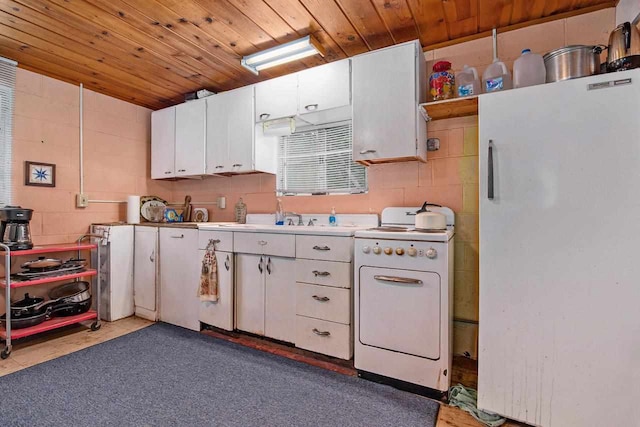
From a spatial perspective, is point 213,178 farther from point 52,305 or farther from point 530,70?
point 530,70

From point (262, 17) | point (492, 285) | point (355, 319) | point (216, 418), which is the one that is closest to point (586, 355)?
point (492, 285)

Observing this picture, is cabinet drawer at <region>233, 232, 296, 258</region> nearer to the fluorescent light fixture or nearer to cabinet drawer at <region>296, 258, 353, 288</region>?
cabinet drawer at <region>296, 258, 353, 288</region>

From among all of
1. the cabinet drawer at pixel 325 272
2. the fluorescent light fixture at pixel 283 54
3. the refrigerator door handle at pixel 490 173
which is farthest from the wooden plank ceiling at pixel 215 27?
the cabinet drawer at pixel 325 272

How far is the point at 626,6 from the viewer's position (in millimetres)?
1811

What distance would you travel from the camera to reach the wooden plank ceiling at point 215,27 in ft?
6.44

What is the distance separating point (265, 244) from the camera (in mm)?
2436

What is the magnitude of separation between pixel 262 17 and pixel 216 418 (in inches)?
97.7

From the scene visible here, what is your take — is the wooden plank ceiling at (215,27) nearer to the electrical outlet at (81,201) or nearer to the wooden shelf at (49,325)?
the electrical outlet at (81,201)

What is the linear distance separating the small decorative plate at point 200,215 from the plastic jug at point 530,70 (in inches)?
127

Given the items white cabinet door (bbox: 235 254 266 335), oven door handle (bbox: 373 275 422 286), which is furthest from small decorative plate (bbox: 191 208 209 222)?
oven door handle (bbox: 373 275 422 286)

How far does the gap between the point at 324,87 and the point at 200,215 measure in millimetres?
2166

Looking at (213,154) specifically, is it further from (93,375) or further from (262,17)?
(93,375)

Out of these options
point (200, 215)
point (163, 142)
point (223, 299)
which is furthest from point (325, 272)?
point (163, 142)

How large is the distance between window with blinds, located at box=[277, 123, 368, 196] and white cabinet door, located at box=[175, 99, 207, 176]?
86 cm
